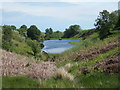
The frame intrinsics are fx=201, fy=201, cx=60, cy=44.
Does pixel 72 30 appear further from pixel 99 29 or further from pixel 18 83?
pixel 18 83

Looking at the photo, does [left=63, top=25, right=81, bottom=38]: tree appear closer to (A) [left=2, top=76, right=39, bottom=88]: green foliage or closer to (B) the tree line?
(B) the tree line

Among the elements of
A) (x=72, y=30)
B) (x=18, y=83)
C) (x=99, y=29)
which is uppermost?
(x=72, y=30)

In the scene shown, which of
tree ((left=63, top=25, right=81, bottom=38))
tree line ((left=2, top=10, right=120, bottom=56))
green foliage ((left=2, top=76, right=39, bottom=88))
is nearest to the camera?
green foliage ((left=2, top=76, right=39, bottom=88))

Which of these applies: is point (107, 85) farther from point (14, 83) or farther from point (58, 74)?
point (14, 83)

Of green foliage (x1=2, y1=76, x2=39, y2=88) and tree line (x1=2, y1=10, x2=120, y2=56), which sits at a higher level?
tree line (x1=2, y1=10, x2=120, y2=56)

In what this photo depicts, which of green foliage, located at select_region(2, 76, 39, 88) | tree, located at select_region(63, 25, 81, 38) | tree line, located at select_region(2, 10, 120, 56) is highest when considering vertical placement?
tree, located at select_region(63, 25, 81, 38)

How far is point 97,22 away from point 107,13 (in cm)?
366

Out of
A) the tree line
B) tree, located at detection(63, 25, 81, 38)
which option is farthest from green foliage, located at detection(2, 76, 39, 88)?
tree, located at detection(63, 25, 81, 38)

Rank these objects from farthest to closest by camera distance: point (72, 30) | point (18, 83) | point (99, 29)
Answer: point (72, 30)
point (99, 29)
point (18, 83)

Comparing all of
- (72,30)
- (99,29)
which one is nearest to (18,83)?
(99,29)

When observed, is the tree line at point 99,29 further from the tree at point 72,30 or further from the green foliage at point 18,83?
the tree at point 72,30

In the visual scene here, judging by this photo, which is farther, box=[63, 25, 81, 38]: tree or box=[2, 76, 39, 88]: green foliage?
box=[63, 25, 81, 38]: tree

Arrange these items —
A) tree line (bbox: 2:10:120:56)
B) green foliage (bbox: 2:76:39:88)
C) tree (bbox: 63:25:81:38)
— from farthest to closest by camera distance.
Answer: tree (bbox: 63:25:81:38), tree line (bbox: 2:10:120:56), green foliage (bbox: 2:76:39:88)

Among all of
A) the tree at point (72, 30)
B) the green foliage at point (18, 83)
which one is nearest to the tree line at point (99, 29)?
the green foliage at point (18, 83)
